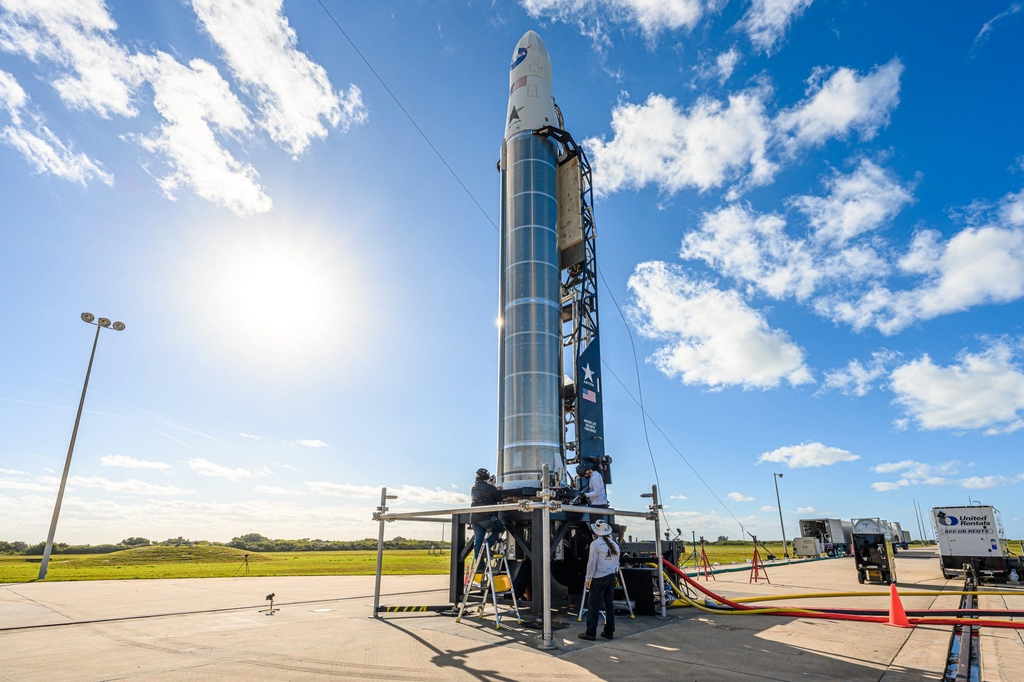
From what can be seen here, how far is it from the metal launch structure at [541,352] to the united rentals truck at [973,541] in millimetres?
17188

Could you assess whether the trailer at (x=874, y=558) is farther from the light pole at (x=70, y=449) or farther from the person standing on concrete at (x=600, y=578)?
the light pole at (x=70, y=449)

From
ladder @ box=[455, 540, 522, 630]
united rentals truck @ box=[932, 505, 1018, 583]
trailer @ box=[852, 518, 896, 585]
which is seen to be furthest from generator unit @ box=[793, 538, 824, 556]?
ladder @ box=[455, 540, 522, 630]

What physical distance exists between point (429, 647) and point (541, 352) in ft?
24.2

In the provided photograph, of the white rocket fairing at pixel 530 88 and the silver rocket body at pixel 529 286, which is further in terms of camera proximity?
the white rocket fairing at pixel 530 88

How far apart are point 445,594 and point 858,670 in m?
11.9

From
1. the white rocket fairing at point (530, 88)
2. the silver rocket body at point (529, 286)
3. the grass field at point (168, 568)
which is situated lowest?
the grass field at point (168, 568)

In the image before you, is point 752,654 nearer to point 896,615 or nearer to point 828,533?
point 896,615

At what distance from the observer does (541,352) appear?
13.3m

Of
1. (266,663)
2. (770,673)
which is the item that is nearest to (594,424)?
(770,673)

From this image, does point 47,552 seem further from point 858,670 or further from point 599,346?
point 858,670

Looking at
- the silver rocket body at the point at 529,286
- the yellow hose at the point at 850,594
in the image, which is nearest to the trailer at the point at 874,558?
the yellow hose at the point at 850,594

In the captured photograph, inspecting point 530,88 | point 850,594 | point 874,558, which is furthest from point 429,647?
point 874,558

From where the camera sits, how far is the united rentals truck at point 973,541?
20.1m

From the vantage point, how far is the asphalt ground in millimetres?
6160
